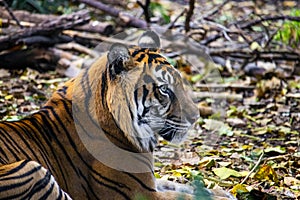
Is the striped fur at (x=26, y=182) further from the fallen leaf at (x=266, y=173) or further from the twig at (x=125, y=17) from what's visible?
the twig at (x=125, y=17)

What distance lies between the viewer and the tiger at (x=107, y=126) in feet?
11.5

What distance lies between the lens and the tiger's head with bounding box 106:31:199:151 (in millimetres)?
3547

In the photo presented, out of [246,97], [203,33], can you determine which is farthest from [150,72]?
[203,33]

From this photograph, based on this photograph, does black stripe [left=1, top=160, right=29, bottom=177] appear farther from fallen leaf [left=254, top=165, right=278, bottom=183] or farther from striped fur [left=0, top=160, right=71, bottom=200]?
fallen leaf [left=254, top=165, right=278, bottom=183]

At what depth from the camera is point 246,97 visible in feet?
23.4

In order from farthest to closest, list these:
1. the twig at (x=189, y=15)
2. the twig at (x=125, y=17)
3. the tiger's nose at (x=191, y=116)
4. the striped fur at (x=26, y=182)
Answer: the twig at (x=125, y=17) < the twig at (x=189, y=15) < the tiger's nose at (x=191, y=116) < the striped fur at (x=26, y=182)

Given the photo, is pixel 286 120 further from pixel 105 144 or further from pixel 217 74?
pixel 105 144

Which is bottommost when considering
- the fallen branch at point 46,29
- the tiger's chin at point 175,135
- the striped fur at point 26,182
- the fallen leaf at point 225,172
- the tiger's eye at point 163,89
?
the fallen leaf at point 225,172

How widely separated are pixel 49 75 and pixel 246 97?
2406 mm

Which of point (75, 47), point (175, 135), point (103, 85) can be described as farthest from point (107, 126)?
point (75, 47)

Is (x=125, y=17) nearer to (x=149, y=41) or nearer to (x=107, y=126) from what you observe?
(x=149, y=41)

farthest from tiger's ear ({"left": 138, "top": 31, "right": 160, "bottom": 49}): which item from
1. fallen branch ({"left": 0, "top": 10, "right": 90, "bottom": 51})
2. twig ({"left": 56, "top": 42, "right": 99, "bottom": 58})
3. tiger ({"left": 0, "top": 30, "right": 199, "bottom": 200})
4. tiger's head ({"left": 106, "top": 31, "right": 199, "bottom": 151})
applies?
twig ({"left": 56, "top": 42, "right": 99, "bottom": 58})

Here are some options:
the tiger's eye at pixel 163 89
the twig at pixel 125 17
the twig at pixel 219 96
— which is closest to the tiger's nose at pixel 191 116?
the tiger's eye at pixel 163 89

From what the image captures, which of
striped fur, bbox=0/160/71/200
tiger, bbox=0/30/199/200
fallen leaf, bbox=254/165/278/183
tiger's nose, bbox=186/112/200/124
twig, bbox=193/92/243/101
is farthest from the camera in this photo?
twig, bbox=193/92/243/101
